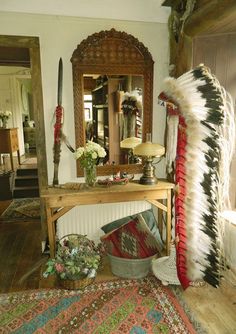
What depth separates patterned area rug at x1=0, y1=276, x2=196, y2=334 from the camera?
1.87 metres

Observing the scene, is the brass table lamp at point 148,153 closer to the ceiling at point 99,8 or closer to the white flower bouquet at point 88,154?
the white flower bouquet at point 88,154

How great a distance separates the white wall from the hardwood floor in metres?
0.93

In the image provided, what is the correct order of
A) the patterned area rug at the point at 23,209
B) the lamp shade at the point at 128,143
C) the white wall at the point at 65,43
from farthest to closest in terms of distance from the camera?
1. the patterned area rug at the point at 23,209
2. the lamp shade at the point at 128,143
3. the white wall at the point at 65,43

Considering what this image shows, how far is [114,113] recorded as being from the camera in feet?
9.21

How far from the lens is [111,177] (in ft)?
9.02

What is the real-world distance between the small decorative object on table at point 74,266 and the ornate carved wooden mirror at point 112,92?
2.77 feet

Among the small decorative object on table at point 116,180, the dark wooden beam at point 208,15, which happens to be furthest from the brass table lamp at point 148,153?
the dark wooden beam at point 208,15

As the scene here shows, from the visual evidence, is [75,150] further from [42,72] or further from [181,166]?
[181,166]

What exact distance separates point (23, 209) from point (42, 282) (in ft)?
6.81

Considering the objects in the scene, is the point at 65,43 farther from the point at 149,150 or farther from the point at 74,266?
the point at 74,266

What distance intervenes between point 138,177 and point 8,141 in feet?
11.7

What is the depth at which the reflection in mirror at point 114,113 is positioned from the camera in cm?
273

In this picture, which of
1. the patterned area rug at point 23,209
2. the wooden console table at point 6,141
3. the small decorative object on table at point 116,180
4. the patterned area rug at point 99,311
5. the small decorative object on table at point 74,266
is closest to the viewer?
the patterned area rug at point 99,311

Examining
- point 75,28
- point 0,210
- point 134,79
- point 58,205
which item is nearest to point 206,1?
point 134,79
